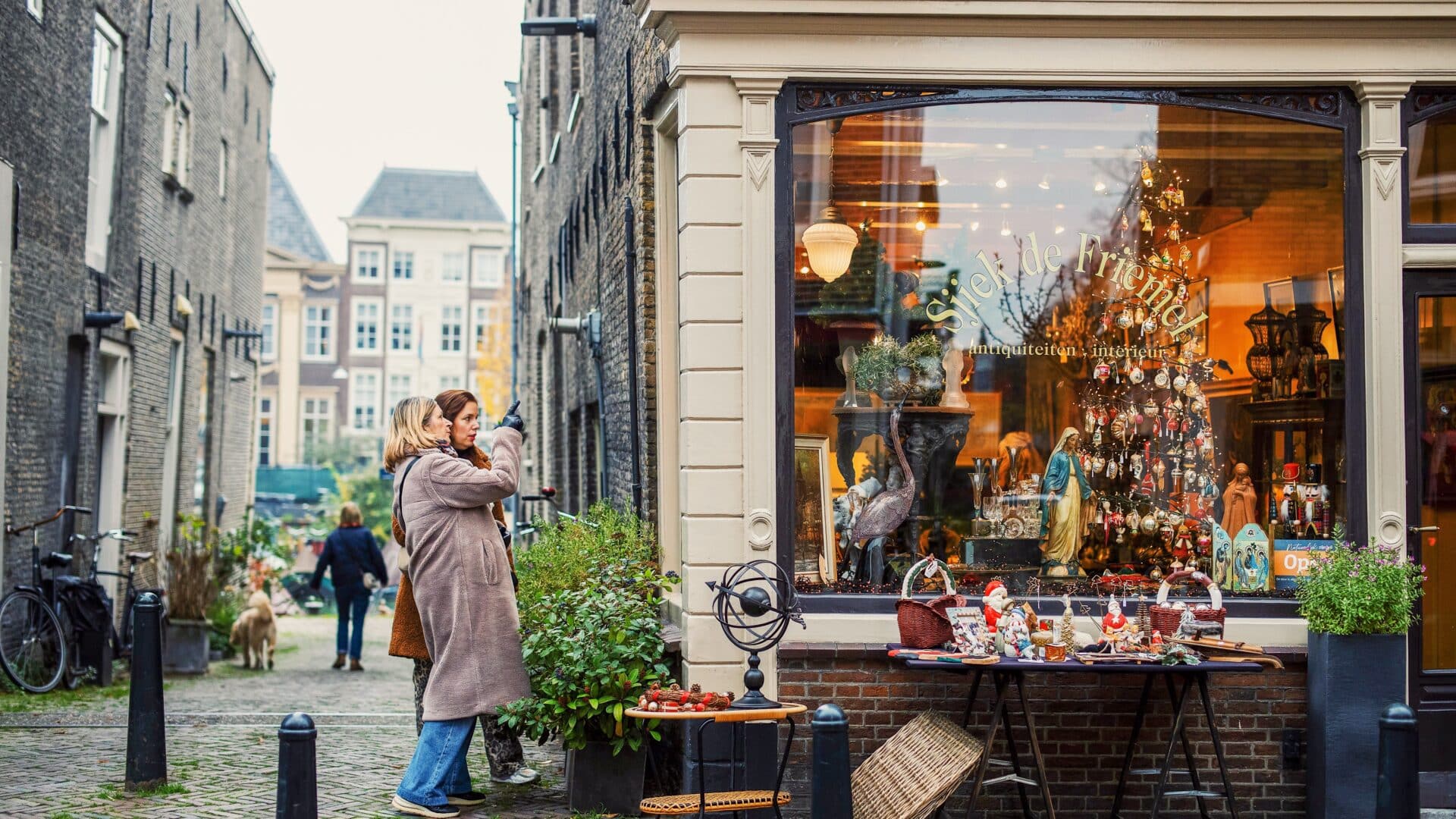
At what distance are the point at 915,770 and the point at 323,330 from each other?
48852mm

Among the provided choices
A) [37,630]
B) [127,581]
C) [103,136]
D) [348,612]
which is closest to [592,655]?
[37,630]

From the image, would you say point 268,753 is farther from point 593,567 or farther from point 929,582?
point 929,582

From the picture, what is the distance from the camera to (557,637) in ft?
21.1

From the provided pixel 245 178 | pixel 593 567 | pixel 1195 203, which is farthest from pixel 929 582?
pixel 245 178

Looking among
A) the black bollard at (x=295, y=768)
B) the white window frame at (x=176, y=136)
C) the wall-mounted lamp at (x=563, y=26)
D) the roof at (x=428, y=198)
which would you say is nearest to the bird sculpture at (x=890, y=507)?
the black bollard at (x=295, y=768)

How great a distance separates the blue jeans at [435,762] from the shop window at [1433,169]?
4995 mm

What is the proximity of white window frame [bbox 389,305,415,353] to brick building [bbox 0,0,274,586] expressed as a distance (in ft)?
97.2

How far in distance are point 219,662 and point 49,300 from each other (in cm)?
462

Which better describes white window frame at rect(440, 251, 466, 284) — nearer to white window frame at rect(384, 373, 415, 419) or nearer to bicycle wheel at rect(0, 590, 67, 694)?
white window frame at rect(384, 373, 415, 419)

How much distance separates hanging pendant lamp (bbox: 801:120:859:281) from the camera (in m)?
6.67

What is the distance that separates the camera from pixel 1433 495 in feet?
21.8

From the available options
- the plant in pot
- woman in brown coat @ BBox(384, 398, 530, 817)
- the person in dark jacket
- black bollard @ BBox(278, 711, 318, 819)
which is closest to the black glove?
woman in brown coat @ BBox(384, 398, 530, 817)

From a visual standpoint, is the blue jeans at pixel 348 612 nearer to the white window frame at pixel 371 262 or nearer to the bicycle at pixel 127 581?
the bicycle at pixel 127 581

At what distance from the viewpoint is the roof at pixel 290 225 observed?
5116 cm
